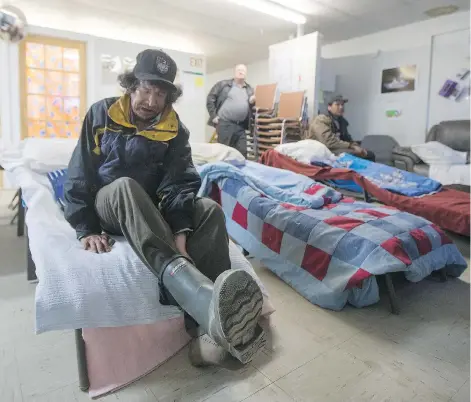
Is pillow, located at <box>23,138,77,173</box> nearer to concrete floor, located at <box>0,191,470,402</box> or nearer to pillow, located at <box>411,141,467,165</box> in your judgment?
concrete floor, located at <box>0,191,470,402</box>

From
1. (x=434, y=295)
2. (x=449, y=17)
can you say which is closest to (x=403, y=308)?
(x=434, y=295)

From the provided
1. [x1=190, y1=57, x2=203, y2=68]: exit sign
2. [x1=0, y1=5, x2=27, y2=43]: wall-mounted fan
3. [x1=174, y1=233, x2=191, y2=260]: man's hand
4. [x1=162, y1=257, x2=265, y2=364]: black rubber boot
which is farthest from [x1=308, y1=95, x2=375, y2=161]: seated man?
[x1=0, y1=5, x2=27, y2=43]: wall-mounted fan

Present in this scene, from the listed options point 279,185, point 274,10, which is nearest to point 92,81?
point 274,10

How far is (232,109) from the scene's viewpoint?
4.59 metres

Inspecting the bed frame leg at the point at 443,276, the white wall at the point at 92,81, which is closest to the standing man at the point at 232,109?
the white wall at the point at 92,81

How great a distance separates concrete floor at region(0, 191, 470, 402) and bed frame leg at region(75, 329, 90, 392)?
3 centimetres

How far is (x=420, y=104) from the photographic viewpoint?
5.05 meters

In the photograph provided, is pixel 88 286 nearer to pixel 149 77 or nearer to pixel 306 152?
pixel 149 77

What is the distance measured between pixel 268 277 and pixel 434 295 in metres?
0.85

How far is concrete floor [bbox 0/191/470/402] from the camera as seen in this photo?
3.88 feet

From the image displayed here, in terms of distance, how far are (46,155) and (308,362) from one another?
2.06m

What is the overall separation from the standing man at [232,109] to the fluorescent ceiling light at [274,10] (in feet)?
2.18

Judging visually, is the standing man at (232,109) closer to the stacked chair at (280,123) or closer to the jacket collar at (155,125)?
the stacked chair at (280,123)

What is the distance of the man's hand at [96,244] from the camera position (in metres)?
1.35
